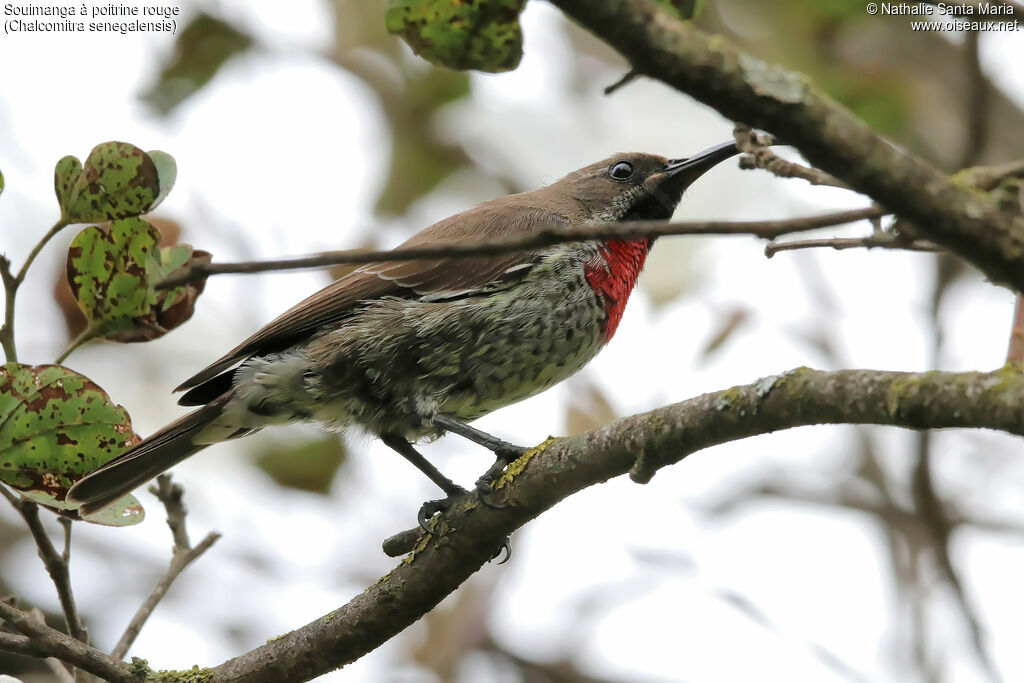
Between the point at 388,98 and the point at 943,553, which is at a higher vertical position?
the point at 388,98

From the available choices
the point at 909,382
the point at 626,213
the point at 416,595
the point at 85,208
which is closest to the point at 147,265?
the point at 85,208

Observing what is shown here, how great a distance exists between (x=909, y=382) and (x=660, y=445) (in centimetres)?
58

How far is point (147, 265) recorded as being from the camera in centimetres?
275

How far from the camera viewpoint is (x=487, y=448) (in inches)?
138

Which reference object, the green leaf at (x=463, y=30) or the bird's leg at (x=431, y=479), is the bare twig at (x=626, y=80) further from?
the bird's leg at (x=431, y=479)

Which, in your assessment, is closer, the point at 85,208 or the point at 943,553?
the point at 85,208

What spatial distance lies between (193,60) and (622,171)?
193 centimetres

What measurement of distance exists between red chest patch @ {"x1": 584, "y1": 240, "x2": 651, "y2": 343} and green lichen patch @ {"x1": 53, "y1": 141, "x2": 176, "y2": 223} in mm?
1885

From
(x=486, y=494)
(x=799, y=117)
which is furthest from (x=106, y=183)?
(x=799, y=117)

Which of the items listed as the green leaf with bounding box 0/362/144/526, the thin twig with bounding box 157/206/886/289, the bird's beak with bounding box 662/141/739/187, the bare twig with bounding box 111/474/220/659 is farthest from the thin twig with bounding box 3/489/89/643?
the bird's beak with bounding box 662/141/739/187

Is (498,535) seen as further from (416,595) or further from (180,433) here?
(180,433)

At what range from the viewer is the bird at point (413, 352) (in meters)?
3.90

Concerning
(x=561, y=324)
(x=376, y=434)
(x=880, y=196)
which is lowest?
(x=880, y=196)

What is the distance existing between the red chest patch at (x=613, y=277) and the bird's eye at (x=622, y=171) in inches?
21.0
